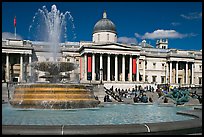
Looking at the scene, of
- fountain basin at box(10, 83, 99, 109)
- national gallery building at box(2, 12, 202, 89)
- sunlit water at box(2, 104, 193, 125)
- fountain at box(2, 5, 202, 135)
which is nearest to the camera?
fountain at box(2, 5, 202, 135)

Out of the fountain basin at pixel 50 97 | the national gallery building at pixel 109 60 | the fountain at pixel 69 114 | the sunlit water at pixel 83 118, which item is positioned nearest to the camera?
the fountain at pixel 69 114

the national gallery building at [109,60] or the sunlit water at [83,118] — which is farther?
the national gallery building at [109,60]

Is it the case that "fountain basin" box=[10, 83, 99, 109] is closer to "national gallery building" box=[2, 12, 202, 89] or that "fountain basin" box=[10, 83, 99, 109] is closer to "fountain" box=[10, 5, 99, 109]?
"fountain" box=[10, 5, 99, 109]

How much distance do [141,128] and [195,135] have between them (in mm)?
1248

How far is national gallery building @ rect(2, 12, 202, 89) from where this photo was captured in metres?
69.7

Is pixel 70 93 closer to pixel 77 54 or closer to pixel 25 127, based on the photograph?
pixel 25 127

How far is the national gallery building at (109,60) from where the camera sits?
6969 centimetres

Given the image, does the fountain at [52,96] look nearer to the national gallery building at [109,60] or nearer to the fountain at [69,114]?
the fountain at [69,114]

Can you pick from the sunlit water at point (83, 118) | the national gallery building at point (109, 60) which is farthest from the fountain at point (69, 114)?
the national gallery building at point (109, 60)

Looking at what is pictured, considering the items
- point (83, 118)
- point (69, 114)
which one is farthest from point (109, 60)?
point (83, 118)

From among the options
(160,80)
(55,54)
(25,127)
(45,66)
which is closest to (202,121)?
(25,127)

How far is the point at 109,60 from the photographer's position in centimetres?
7212

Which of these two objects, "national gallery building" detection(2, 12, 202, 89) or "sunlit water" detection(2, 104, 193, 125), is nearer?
"sunlit water" detection(2, 104, 193, 125)

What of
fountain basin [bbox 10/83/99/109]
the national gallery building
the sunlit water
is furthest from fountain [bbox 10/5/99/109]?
the national gallery building
